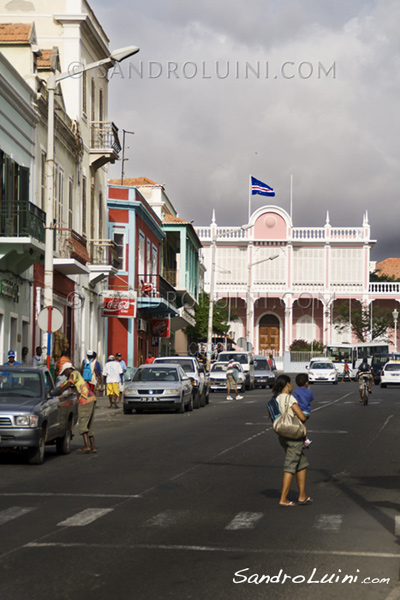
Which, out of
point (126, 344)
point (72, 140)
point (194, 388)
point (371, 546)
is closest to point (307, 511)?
point (371, 546)

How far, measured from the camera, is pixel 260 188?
67.2 meters

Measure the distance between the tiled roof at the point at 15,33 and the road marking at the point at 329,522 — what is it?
23.8 meters

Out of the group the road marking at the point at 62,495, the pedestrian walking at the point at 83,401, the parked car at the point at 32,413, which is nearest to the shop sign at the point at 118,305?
the parked car at the point at 32,413

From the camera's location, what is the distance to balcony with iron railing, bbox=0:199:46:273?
27.3 meters

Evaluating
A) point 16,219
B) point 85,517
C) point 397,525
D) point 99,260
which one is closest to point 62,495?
point 85,517

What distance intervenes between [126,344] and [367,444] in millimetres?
27697

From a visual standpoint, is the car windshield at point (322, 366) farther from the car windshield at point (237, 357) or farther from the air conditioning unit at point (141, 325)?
the air conditioning unit at point (141, 325)

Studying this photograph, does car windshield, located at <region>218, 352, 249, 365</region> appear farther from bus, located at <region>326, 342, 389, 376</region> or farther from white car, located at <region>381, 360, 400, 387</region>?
bus, located at <region>326, 342, 389, 376</region>

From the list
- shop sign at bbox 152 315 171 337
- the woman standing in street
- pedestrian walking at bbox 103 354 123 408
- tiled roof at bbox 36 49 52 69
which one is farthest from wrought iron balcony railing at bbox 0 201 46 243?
shop sign at bbox 152 315 171 337

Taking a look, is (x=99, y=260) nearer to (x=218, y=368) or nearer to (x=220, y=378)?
(x=220, y=378)

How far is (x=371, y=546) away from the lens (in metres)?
9.15

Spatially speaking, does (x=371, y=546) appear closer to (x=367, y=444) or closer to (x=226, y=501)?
(x=226, y=501)

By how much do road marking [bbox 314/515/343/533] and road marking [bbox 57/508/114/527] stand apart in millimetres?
2319

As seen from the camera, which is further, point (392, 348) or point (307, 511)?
point (392, 348)
